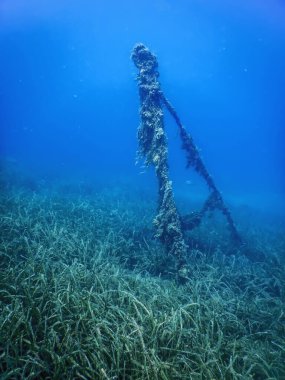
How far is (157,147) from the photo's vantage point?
8.55 m

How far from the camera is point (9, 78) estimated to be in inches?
5802

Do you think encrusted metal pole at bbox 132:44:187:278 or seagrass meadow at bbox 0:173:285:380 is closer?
seagrass meadow at bbox 0:173:285:380

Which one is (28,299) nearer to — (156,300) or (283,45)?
(156,300)

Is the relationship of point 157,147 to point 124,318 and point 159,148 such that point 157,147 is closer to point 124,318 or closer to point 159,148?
point 159,148

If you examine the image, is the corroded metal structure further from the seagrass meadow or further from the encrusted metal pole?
Result: the seagrass meadow

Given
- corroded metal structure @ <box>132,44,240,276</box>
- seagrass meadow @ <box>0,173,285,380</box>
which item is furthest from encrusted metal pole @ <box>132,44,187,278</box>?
seagrass meadow @ <box>0,173,285,380</box>

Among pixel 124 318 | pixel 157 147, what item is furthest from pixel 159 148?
pixel 124 318

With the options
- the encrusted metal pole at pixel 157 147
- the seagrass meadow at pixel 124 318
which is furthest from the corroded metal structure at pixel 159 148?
the seagrass meadow at pixel 124 318

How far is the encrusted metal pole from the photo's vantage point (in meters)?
7.88

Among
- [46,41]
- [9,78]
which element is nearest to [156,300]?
[46,41]

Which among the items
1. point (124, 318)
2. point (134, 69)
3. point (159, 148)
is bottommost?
point (124, 318)

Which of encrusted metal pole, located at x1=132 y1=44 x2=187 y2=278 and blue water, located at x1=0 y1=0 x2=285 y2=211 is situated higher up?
blue water, located at x1=0 y1=0 x2=285 y2=211

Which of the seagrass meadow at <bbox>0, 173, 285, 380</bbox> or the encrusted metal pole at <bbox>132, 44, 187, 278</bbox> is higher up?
the encrusted metal pole at <bbox>132, 44, 187, 278</bbox>

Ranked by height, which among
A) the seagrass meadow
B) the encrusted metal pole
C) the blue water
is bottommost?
the seagrass meadow
